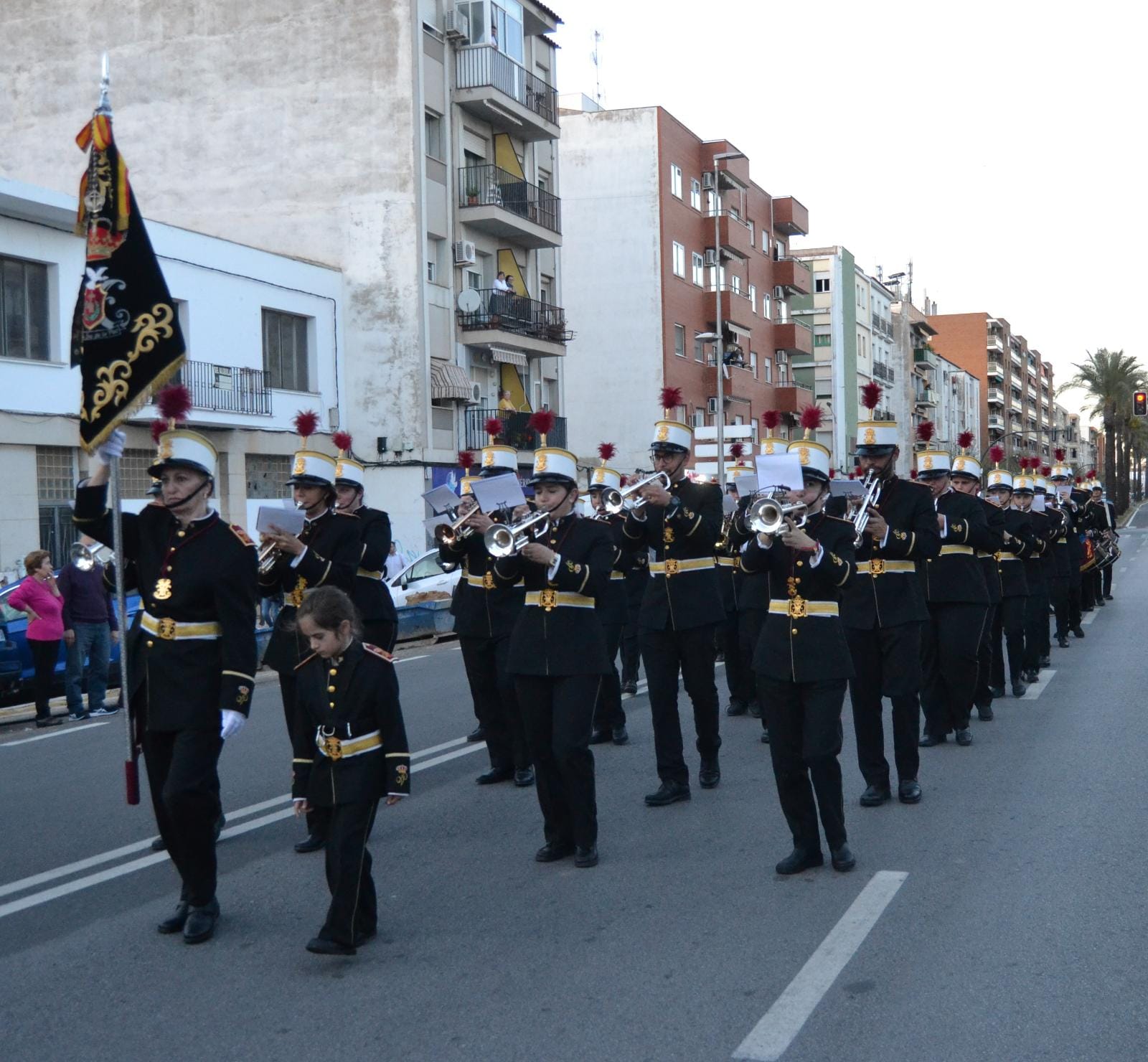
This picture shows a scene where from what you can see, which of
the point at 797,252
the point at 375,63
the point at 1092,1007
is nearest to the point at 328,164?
the point at 375,63

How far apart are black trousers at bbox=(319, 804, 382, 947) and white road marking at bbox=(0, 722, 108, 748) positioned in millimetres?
7568

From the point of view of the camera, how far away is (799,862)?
676cm

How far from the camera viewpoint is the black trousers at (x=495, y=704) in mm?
9203

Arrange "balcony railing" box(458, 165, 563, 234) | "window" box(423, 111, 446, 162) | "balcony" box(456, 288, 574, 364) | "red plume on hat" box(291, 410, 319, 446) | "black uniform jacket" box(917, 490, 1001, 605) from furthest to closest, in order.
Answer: "balcony railing" box(458, 165, 563, 234) < "balcony" box(456, 288, 574, 364) < "window" box(423, 111, 446, 162) < "black uniform jacket" box(917, 490, 1001, 605) < "red plume on hat" box(291, 410, 319, 446)

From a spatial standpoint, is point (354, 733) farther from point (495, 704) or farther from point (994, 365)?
point (994, 365)

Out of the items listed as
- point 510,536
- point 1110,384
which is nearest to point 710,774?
point 510,536

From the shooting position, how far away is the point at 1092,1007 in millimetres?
4895

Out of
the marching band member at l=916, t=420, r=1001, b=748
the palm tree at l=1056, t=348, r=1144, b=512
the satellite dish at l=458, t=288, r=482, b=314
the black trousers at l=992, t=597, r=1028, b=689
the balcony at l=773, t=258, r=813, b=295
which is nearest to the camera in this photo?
the marching band member at l=916, t=420, r=1001, b=748

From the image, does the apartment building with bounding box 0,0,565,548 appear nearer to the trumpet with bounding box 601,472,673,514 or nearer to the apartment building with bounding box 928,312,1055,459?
the trumpet with bounding box 601,472,673,514

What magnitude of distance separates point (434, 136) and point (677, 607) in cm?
2928

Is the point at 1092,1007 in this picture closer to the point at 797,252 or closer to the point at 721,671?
the point at 721,671

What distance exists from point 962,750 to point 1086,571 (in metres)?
13.4

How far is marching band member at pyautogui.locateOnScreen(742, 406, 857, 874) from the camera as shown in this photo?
6.72 m

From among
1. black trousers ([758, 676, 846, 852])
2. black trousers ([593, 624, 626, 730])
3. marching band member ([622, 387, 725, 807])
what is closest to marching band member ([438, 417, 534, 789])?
marching band member ([622, 387, 725, 807])
